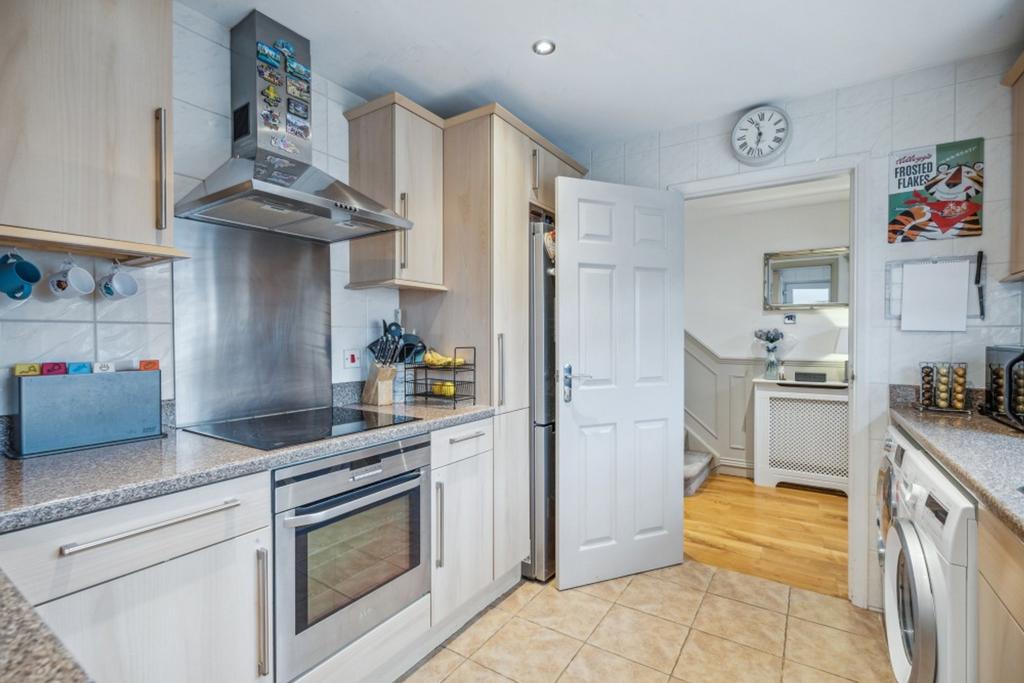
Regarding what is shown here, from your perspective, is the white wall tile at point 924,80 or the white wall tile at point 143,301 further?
the white wall tile at point 924,80

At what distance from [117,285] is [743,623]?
2641 millimetres

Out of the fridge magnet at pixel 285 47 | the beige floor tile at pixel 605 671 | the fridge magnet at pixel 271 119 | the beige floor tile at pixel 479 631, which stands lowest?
the beige floor tile at pixel 479 631

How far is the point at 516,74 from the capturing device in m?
2.16

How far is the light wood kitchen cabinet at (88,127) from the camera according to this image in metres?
1.16

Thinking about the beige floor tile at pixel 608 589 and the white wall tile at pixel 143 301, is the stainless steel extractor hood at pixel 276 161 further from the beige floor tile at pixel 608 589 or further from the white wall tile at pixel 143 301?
the beige floor tile at pixel 608 589

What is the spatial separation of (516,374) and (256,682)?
1462mm

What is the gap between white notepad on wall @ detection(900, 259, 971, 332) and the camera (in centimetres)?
202

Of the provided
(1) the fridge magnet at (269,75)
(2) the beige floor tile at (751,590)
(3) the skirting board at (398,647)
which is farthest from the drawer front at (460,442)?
(1) the fridge magnet at (269,75)

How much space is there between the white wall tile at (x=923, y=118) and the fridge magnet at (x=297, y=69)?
8.33ft

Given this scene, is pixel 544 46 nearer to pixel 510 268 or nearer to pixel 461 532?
pixel 510 268

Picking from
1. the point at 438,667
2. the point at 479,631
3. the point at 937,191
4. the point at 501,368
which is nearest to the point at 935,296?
the point at 937,191

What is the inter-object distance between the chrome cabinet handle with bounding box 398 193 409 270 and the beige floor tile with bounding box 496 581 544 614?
1.60 meters

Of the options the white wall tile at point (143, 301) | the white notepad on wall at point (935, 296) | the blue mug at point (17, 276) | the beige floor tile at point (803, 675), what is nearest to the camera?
the blue mug at point (17, 276)

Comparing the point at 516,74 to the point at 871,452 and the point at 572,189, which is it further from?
the point at 871,452
